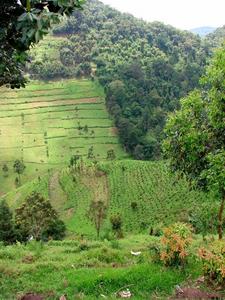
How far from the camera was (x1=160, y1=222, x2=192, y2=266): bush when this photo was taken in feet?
31.2

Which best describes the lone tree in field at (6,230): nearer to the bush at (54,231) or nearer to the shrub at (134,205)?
the bush at (54,231)

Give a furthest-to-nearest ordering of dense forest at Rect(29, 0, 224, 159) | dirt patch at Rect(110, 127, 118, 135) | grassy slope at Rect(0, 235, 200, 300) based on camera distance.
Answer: dirt patch at Rect(110, 127, 118, 135) → dense forest at Rect(29, 0, 224, 159) → grassy slope at Rect(0, 235, 200, 300)

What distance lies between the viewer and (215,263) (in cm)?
864

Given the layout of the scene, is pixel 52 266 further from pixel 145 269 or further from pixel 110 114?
pixel 110 114

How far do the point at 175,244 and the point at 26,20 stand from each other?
6.58 meters

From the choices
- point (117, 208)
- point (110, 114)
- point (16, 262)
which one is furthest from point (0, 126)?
point (16, 262)

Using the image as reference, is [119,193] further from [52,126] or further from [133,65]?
[133,65]

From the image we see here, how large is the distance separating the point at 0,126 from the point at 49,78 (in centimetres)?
2499

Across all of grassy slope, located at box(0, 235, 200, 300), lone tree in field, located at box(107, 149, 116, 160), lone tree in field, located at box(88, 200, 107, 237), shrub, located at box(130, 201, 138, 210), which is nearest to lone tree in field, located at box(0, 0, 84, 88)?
grassy slope, located at box(0, 235, 200, 300)

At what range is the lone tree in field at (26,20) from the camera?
421cm

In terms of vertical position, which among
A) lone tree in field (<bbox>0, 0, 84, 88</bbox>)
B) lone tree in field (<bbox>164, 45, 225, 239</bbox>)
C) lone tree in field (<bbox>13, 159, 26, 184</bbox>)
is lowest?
lone tree in field (<bbox>13, 159, 26, 184</bbox>)

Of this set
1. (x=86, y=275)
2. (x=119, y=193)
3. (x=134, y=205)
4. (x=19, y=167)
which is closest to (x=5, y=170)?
(x=19, y=167)

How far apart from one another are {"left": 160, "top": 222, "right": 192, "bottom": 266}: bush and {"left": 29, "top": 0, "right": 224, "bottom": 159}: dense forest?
6640 centimetres

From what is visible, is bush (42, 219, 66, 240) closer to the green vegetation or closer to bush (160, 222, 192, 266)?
the green vegetation
